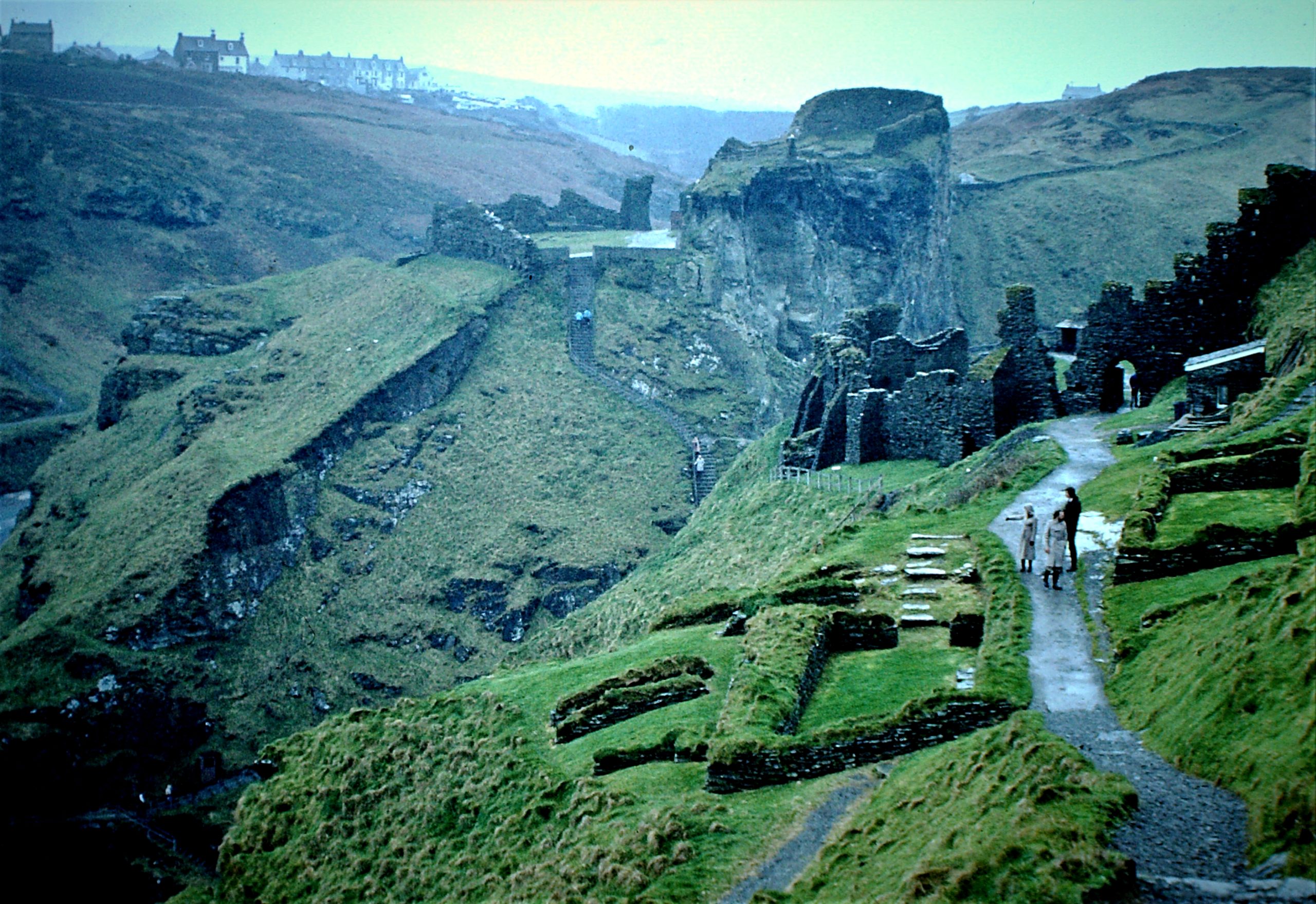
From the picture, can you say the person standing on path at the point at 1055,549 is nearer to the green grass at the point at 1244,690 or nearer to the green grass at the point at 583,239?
the green grass at the point at 1244,690

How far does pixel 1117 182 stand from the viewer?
11456 centimetres

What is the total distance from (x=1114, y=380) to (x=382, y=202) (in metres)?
115

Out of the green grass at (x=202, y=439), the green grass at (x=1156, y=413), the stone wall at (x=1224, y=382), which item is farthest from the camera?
the green grass at (x=202, y=439)

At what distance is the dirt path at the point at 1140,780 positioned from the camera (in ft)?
37.0

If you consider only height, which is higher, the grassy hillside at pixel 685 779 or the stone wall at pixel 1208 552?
the stone wall at pixel 1208 552

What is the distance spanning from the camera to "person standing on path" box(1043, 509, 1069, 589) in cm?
2058

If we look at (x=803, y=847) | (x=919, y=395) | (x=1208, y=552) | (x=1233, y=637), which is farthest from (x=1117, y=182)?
(x=803, y=847)

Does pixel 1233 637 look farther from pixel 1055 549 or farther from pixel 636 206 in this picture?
pixel 636 206

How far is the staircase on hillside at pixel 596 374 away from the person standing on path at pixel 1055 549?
127 feet

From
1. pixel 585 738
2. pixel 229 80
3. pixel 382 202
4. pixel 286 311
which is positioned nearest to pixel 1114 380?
pixel 585 738

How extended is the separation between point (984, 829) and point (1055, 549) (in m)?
9.01

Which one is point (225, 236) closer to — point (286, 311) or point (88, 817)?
point (286, 311)

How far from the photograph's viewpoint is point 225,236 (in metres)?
124

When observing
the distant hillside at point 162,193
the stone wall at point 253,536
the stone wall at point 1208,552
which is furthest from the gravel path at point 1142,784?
the distant hillside at point 162,193
